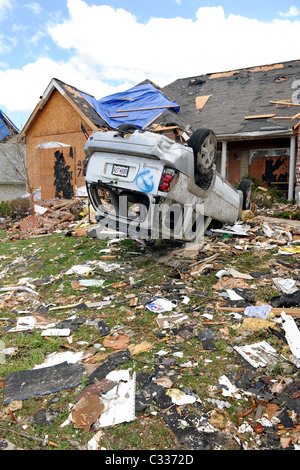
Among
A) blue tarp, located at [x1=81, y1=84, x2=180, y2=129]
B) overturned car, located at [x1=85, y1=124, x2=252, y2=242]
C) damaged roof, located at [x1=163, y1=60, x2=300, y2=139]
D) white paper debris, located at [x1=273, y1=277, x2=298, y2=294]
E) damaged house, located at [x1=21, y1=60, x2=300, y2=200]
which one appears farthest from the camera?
blue tarp, located at [x1=81, y1=84, x2=180, y2=129]

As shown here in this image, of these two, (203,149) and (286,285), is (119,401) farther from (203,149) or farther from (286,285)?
(203,149)

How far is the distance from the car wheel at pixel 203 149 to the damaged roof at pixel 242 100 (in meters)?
9.95

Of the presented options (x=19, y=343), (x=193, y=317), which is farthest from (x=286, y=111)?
(x=19, y=343)

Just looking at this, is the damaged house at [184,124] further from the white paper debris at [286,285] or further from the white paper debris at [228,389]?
the white paper debris at [228,389]

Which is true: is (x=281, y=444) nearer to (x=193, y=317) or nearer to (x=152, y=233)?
(x=193, y=317)

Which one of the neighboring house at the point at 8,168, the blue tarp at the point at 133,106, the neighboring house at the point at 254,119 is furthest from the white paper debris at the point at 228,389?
the neighboring house at the point at 8,168

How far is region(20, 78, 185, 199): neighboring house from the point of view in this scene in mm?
15219

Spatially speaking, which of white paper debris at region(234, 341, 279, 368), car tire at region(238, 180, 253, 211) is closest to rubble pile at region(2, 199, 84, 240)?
car tire at region(238, 180, 253, 211)

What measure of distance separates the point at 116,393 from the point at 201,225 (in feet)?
14.1
